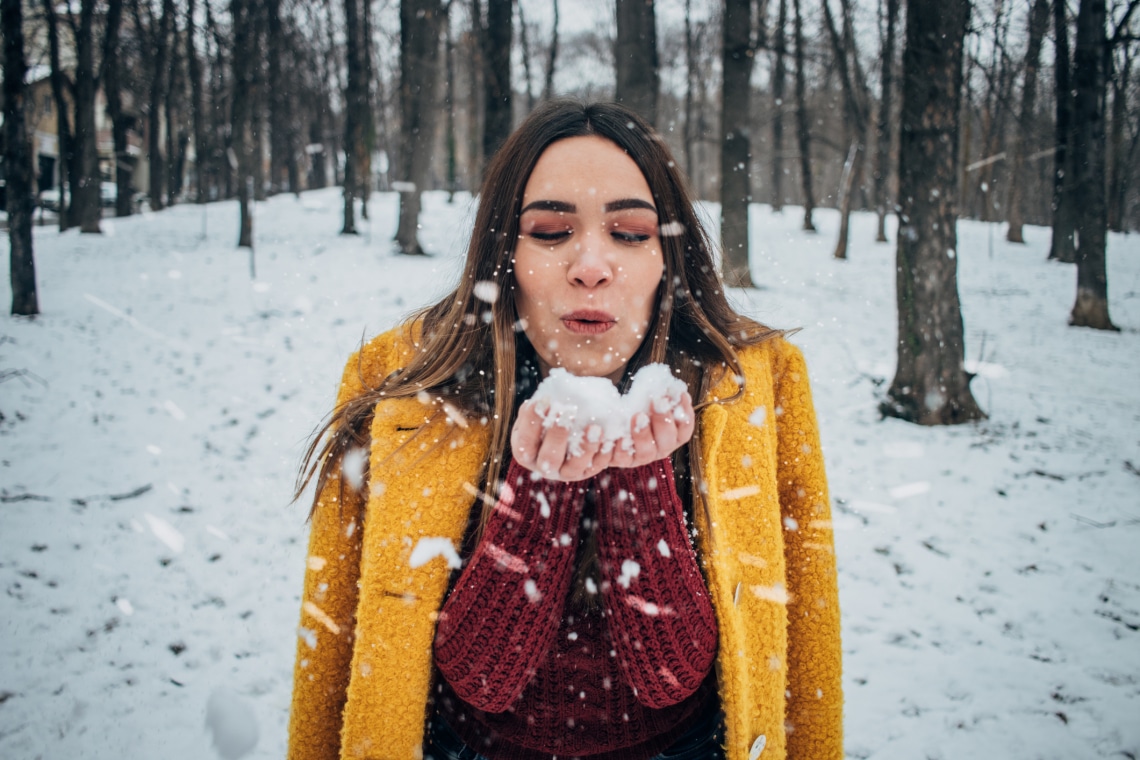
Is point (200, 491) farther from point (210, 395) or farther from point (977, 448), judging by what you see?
point (977, 448)

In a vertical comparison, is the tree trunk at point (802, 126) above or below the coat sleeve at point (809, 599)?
above

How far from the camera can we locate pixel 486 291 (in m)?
1.64

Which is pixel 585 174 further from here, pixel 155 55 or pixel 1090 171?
pixel 155 55

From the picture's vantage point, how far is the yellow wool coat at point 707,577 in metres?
1.43

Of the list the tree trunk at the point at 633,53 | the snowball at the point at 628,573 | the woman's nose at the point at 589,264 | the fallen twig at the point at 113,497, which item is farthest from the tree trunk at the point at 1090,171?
the fallen twig at the point at 113,497

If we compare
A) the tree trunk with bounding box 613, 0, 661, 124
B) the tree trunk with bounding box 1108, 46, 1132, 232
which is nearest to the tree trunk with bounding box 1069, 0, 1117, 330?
the tree trunk with bounding box 1108, 46, 1132, 232

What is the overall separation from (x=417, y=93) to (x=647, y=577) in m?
14.3

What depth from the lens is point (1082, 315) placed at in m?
10.4

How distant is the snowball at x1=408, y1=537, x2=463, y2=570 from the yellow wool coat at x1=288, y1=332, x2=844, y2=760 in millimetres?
12

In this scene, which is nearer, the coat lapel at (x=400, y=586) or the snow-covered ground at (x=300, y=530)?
the coat lapel at (x=400, y=586)

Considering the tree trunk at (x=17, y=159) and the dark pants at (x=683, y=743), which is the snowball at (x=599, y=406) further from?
the tree trunk at (x=17, y=159)

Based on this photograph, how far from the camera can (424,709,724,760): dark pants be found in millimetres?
1523

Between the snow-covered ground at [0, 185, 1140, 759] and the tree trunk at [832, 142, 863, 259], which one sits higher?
the tree trunk at [832, 142, 863, 259]

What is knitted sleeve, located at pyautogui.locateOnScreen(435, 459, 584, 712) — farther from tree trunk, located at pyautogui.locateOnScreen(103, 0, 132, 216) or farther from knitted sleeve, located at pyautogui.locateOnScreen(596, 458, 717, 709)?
tree trunk, located at pyautogui.locateOnScreen(103, 0, 132, 216)
